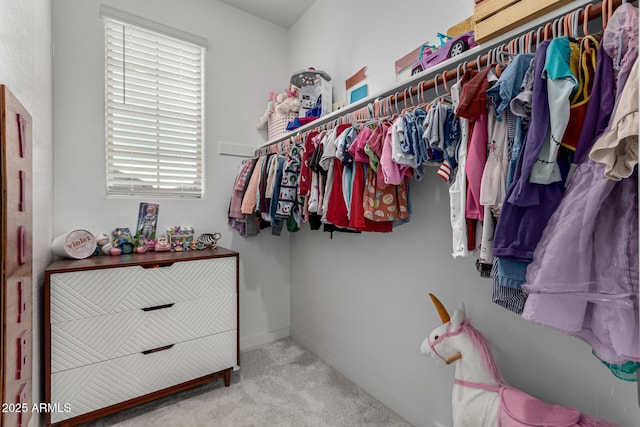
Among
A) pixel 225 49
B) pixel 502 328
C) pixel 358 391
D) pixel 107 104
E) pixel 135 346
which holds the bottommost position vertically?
pixel 358 391

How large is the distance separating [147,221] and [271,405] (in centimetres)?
146

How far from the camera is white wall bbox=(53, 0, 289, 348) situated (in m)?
1.90

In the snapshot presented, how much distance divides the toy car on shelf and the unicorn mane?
3.50ft

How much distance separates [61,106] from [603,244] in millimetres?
2639

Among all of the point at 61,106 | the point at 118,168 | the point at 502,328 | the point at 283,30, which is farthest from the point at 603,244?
the point at 283,30

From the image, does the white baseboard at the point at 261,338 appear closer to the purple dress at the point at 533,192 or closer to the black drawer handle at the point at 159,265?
the black drawer handle at the point at 159,265

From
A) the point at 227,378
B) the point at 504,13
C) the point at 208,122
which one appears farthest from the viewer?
A: the point at 208,122

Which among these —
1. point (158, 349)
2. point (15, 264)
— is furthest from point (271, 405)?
point (15, 264)

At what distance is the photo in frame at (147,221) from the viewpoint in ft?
6.89

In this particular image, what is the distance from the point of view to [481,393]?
1087mm

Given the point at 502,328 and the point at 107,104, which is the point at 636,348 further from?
the point at 107,104

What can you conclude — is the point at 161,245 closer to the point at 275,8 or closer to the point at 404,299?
the point at 404,299

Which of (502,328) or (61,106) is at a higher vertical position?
(61,106)

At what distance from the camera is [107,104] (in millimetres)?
2025
